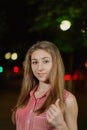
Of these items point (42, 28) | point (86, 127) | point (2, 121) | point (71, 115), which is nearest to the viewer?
point (71, 115)

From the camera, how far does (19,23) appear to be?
1466 centimetres

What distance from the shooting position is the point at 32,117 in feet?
Answer: 10.0

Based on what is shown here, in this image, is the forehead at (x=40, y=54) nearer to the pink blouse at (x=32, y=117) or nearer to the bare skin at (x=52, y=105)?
the bare skin at (x=52, y=105)

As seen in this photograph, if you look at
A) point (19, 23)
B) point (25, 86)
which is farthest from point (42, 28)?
point (19, 23)

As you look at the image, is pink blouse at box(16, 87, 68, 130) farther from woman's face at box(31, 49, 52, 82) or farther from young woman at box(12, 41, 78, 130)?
woman's face at box(31, 49, 52, 82)

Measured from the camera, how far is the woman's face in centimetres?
317

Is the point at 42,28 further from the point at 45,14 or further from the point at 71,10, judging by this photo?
the point at 71,10

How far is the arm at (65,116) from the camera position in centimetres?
280

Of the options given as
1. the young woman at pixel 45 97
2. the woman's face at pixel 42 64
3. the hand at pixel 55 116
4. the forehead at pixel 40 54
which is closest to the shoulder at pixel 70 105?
the young woman at pixel 45 97

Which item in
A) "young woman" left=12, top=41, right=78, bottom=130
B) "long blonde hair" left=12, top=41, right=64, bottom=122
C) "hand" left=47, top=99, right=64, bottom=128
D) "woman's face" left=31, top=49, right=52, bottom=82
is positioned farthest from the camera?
"woman's face" left=31, top=49, right=52, bottom=82

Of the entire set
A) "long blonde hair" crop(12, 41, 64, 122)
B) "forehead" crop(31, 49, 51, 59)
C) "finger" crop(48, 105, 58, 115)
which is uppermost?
"forehead" crop(31, 49, 51, 59)

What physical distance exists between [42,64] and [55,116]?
1.71 ft

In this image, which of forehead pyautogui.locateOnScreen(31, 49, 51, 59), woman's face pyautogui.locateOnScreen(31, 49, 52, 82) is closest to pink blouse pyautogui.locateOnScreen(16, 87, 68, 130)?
woman's face pyautogui.locateOnScreen(31, 49, 52, 82)

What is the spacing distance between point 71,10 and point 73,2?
163 millimetres
